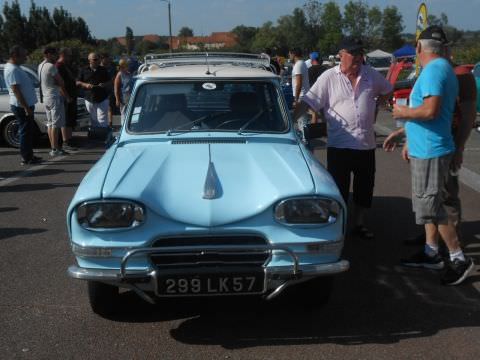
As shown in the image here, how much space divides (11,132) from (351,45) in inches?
340

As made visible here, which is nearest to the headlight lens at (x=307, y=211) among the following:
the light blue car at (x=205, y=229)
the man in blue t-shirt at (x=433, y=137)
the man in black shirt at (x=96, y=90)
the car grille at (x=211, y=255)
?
the light blue car at (x=205, y=229)

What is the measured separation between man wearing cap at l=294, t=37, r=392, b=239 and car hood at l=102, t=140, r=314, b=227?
47.7 inches

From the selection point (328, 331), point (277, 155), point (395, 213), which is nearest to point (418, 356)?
point (328, 331)

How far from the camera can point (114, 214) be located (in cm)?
362

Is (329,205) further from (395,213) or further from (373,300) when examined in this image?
(395,213)

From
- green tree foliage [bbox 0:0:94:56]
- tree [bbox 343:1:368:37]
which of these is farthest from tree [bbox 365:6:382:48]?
green tree foliage [bbox 0:0:94:56]

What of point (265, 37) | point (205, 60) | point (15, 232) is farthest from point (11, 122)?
point (265, 37)

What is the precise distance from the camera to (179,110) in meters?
5.02

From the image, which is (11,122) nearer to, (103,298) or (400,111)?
(103,298)

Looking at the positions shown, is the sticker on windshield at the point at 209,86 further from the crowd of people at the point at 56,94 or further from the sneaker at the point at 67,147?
the sneaker at the point at 67,147

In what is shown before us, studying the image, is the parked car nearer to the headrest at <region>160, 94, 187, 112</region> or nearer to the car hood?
the headrest at <region>160, 94, 187, 112</region>

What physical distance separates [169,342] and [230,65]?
273 centimetres

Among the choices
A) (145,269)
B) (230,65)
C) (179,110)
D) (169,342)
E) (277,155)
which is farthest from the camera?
(230,65)

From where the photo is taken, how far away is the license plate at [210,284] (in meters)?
3.53
